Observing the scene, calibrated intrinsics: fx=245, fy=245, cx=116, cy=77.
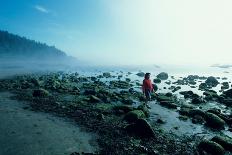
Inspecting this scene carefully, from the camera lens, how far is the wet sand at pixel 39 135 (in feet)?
36.9

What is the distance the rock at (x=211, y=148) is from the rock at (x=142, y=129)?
2.73 metres

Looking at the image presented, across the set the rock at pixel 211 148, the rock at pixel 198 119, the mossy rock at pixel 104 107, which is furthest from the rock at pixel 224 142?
the mossy rock at pixel 104 107

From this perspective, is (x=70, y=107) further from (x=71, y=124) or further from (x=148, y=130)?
(x=148, y=130)

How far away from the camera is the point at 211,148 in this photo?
12.4m

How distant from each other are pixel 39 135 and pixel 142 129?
5.75 m

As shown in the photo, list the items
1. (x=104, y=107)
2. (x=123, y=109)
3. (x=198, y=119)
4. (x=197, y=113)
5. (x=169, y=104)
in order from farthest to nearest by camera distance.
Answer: (x=169, y=104) → (x=104, y=107) → (x=197, y=113) → (x=123, y=109) → (x=198, y=119)

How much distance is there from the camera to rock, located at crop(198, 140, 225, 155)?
40.1 ft

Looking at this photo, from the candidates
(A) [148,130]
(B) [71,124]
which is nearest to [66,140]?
(B) [71,124]

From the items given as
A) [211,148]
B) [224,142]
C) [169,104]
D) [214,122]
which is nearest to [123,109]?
[169,104]

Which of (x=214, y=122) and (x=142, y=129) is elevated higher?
(x=142, y=129)

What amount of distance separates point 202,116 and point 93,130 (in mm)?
9961

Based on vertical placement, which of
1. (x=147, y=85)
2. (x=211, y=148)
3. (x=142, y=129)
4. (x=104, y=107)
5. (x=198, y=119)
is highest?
(x=147, y=85)

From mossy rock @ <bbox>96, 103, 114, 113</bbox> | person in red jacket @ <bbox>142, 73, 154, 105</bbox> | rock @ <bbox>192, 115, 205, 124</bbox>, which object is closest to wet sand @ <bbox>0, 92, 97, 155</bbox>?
mossy rock @ <bbox>96, 103, 114, 113</bbox>

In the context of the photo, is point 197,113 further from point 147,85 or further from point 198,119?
point 147,85
